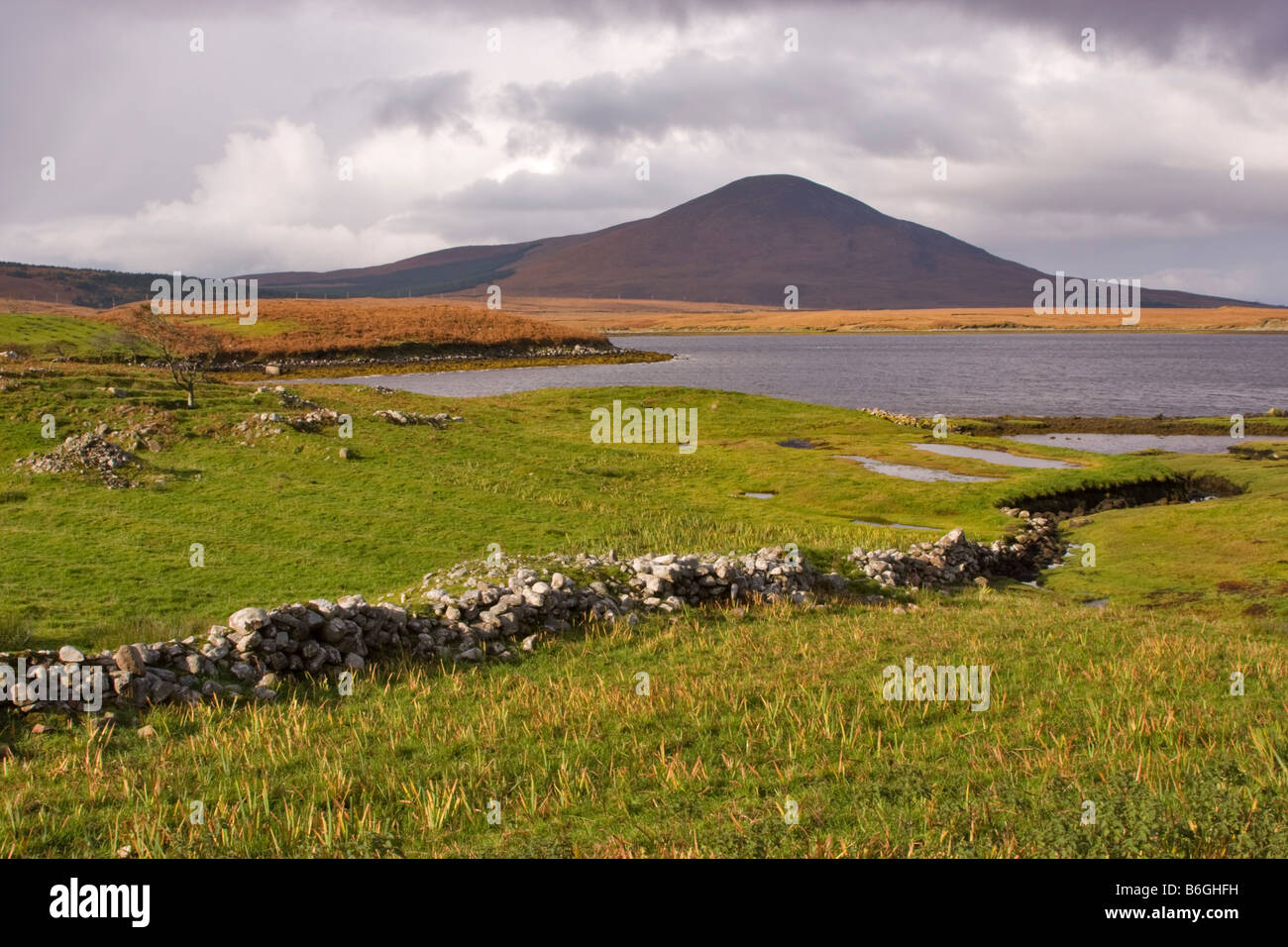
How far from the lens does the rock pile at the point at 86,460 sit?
109ft

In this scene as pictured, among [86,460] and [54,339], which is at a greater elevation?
[54,339]

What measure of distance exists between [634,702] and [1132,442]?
244ft

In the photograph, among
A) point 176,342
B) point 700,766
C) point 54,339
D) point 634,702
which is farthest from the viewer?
point 54,339

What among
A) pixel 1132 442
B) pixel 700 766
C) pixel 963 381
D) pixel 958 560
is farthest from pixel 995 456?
pixel 963 381

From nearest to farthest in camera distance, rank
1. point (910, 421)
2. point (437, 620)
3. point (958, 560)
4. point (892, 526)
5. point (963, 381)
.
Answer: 1. point (437, 620)
2. point (958, 560)
3. point (892, 526)
4. point (910, 421)
5. point (963, 381)

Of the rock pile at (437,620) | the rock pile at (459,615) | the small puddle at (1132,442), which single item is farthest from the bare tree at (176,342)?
the small puddle at (1132,442)

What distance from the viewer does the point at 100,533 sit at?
88.9ft

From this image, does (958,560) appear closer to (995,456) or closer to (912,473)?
(912,473)

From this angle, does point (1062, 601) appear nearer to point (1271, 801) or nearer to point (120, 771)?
point (1271, 801)

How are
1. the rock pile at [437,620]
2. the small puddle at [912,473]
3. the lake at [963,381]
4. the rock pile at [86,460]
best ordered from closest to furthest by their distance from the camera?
the rock pile at [437,620]
the rock pile at [86,460]
the small puddle at [912,473]
the lake at [963,381]

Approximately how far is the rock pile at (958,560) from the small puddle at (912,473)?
1212 cm

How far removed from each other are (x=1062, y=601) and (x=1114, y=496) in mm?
22210

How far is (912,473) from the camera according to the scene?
5322 cm

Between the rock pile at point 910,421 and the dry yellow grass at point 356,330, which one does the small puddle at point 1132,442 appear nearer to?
the rock pile at point 910,421
